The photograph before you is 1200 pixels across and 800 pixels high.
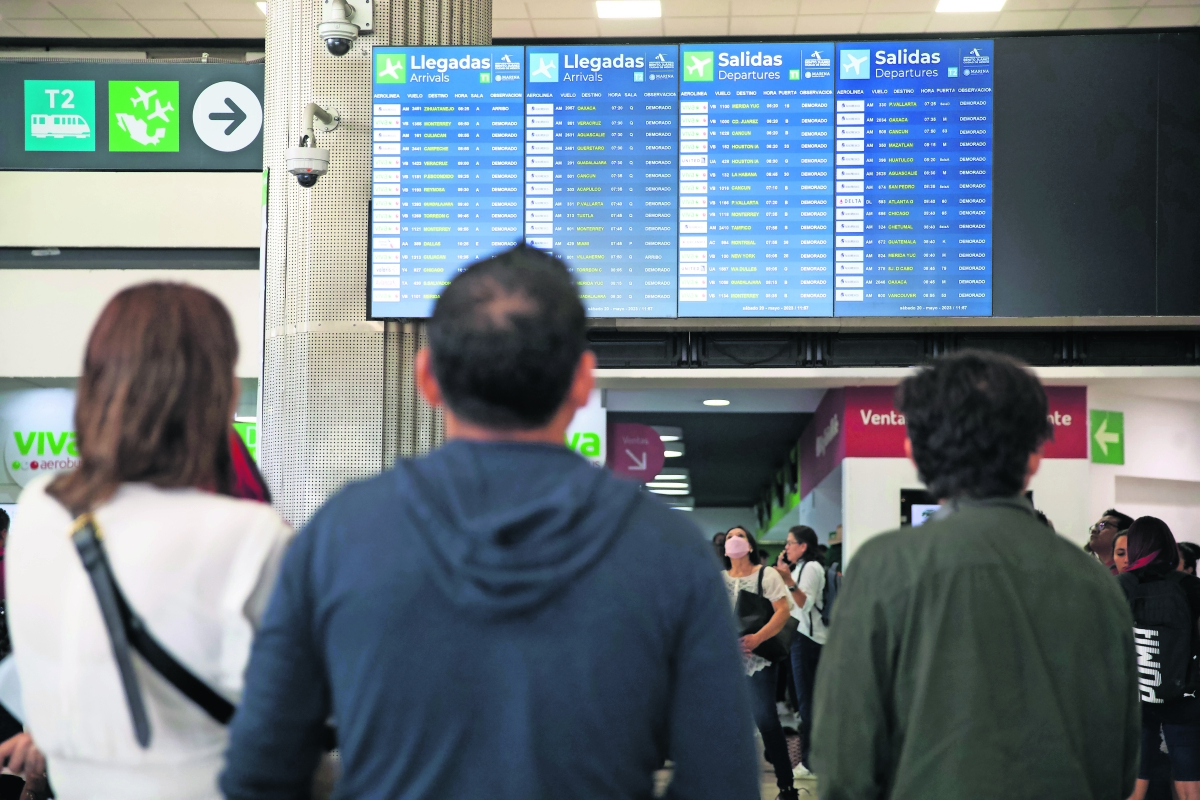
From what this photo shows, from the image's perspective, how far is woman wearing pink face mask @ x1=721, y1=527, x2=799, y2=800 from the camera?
5785 mm

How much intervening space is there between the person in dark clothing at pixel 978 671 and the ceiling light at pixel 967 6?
24.7 ft

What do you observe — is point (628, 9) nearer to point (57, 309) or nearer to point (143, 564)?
point (57, 309)

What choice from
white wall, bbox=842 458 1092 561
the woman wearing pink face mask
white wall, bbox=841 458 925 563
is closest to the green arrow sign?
white wall, bbox=842 458 1092 561

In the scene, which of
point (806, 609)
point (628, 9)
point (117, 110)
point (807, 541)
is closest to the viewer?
point (117, 110)

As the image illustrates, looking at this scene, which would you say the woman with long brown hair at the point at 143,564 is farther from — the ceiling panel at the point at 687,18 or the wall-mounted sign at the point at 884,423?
the wall-mounted sign at the point at 884,423

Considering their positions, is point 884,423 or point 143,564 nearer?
point 143,564

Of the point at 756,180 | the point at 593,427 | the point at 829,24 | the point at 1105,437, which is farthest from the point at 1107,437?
the point at 756,180

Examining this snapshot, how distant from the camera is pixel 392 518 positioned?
3.83 feet

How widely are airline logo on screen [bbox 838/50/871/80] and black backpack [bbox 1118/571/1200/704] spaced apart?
226cm

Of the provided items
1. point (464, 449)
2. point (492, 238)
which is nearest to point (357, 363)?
point (492, 238)

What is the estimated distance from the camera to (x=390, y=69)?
15.0 ft

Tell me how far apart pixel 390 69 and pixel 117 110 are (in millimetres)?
2584

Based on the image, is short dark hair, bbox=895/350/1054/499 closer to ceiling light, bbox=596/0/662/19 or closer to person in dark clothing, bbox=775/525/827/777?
person in dark clothing, bbox=775/525/827/777

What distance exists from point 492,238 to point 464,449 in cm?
340
